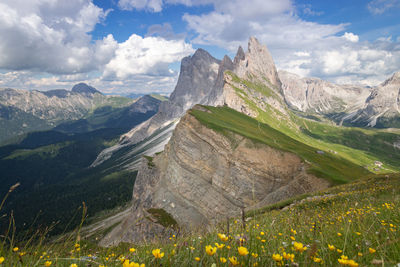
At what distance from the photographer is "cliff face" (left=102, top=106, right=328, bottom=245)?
53562 millimetres

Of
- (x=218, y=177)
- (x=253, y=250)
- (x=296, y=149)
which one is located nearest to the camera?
(x=253, y=250)

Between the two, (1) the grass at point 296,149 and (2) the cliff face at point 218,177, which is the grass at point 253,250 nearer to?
(2) the cliff face at point 218,177

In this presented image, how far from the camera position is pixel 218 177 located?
58.5 m

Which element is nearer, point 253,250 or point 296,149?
point 253,250

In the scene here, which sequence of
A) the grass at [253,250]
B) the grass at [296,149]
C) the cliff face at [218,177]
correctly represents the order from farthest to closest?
the grass at [296,149], the cliff face at [218,177], the grass at [253,250]

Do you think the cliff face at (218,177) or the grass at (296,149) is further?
the grass at (296,149)

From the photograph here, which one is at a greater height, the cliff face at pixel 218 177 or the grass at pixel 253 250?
the grass at pixel 253 250

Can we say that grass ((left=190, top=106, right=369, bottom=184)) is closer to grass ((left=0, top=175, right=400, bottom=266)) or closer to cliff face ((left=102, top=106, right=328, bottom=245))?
cliff face ((left=102, top=106, right=328, bottom=245))

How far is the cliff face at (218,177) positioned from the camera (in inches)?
2109

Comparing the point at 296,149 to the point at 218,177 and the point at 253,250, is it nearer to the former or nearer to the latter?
the point at 218,177

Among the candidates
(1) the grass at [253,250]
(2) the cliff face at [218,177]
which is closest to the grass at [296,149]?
(2) the cliff face at [218,177]

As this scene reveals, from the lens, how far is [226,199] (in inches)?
2221

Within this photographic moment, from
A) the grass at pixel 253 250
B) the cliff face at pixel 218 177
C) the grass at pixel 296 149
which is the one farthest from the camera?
the grass at pixel 296 149

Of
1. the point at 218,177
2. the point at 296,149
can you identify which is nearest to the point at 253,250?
the point at 218,177
